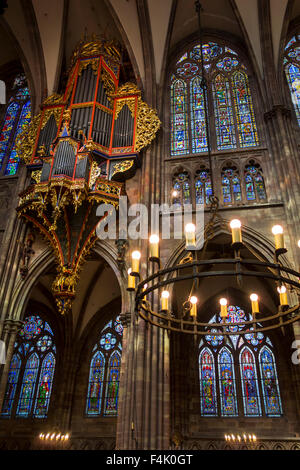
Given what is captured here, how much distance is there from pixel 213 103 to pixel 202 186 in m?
3.86

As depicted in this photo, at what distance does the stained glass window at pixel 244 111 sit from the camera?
1341 centimetres

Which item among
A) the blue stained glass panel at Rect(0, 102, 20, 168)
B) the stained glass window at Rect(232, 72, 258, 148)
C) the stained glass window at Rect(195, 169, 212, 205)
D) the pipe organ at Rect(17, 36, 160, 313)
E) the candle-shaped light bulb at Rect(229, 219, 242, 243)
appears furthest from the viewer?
the blue stained glass panel at Rect(0, 102, 20, 168)

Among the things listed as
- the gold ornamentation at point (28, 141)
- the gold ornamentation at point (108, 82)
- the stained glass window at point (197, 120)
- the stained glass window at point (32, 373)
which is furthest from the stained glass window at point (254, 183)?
the stained glass window at point (32, 373)

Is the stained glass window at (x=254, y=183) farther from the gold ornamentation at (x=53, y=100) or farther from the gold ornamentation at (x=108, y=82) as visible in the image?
the gold ornamentation at (x=53, y=100)

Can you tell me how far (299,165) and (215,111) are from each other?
4.07 metres

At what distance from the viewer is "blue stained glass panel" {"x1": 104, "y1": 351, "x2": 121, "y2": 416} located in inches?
590

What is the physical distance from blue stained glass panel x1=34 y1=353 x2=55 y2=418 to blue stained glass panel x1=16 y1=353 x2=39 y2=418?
0.96 ft

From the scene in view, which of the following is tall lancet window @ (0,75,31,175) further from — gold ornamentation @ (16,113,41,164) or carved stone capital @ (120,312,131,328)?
carved stone capital @ (120,312,131,328)

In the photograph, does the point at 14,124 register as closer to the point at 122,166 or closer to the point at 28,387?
the point at 122,166

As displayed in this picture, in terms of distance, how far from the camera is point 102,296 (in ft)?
54.9

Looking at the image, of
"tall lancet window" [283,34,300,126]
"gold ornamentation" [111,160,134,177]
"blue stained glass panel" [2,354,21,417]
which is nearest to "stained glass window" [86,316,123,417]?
"blue stained glass panel" [2,354,21,417]

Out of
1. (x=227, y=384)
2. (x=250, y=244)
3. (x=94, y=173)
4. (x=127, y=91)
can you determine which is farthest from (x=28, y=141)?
(x=227, y=384)

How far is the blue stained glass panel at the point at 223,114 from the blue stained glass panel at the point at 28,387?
37.4ft

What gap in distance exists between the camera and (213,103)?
14586 millimetres
